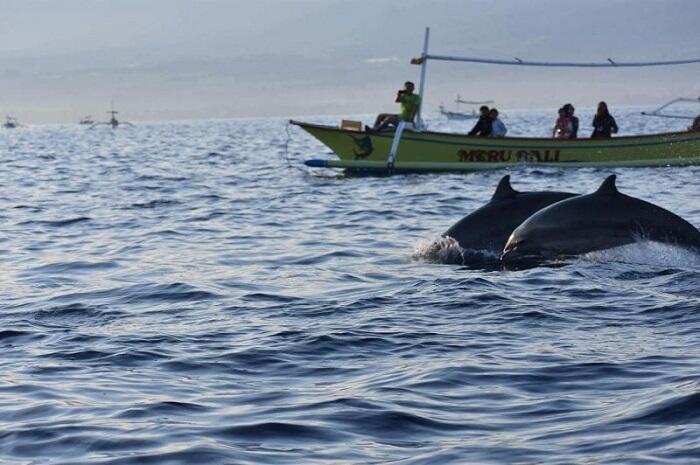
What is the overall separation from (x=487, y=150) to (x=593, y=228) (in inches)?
719

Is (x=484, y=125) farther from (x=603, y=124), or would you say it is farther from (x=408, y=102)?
(x=603, y=124)

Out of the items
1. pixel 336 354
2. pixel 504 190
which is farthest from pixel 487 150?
pixel 336 354

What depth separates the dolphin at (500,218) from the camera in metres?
13.9

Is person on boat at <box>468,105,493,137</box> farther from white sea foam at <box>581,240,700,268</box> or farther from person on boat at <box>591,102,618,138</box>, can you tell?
white sea foam at <box>581,240,700,268</box>

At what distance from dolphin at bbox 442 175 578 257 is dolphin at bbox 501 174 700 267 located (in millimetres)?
486

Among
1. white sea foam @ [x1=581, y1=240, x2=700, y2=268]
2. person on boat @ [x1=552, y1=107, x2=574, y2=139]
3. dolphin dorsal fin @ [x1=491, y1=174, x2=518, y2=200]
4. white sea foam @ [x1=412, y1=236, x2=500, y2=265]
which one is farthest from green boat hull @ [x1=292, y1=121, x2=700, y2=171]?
white sea foam @ [x1=581, y1=240, x2=700, y2=268]

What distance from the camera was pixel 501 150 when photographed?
30984 millimetres

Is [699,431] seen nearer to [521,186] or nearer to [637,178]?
[521,186]

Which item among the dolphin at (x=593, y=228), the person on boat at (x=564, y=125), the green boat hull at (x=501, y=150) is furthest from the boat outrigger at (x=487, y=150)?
the dolphin at (x=593, y=228)

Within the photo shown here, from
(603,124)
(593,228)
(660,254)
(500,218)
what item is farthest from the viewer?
(603,124)

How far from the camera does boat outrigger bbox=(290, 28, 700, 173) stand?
3080 centimetres

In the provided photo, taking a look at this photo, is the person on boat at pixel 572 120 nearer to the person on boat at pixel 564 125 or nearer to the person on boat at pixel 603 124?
the person on boat at pixel 564 125

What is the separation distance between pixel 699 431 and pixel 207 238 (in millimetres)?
11807

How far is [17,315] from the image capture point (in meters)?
11.1
